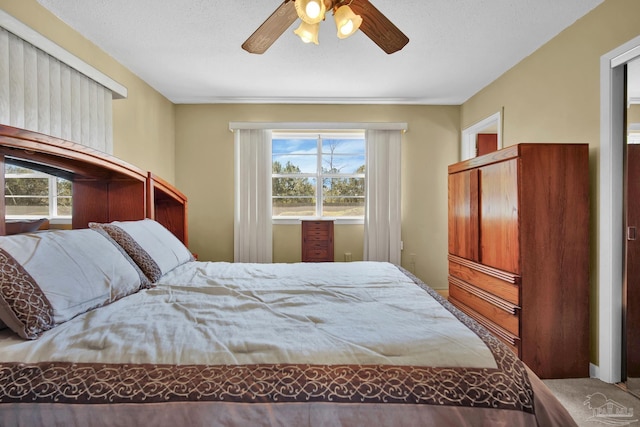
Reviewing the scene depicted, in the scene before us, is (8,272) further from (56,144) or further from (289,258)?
(289,258)

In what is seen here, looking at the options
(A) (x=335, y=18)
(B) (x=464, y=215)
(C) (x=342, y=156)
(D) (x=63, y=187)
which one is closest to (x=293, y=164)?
(C) (x=342, y=156)

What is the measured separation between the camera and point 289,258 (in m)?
4.05

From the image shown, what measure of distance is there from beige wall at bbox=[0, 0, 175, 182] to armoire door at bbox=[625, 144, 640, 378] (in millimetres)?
3920

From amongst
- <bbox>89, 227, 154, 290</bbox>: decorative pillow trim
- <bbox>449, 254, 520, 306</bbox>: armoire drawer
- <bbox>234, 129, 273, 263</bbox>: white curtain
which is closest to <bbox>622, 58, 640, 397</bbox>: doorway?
<bbox>449, 254, 520, 306</bbox>: armoire drawer

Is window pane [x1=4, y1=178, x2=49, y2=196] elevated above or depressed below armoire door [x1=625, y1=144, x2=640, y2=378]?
above

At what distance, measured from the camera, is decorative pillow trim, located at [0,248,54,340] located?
3.26 feet

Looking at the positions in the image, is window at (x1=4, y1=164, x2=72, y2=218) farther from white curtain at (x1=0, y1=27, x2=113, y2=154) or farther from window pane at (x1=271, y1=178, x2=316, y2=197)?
window pane at (x1=271, y1=178, x2=316, y2=197)

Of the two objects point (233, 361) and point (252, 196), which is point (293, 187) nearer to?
point (252, 196)

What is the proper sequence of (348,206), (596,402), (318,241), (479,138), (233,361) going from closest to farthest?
(233,361) → (596,402) → (318,241) → (479,138) → (348,206)

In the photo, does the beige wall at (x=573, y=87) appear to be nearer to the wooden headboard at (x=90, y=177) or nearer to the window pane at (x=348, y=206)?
the window pane at (x=348, y=206)

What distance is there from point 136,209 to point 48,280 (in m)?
1.34

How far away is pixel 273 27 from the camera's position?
5.52 ft

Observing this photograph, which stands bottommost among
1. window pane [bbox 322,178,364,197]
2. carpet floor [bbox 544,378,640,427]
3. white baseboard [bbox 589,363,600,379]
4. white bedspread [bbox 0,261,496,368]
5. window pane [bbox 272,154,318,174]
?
carpet floor [bbox 544,378,640,427]

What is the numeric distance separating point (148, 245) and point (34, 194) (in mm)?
654
